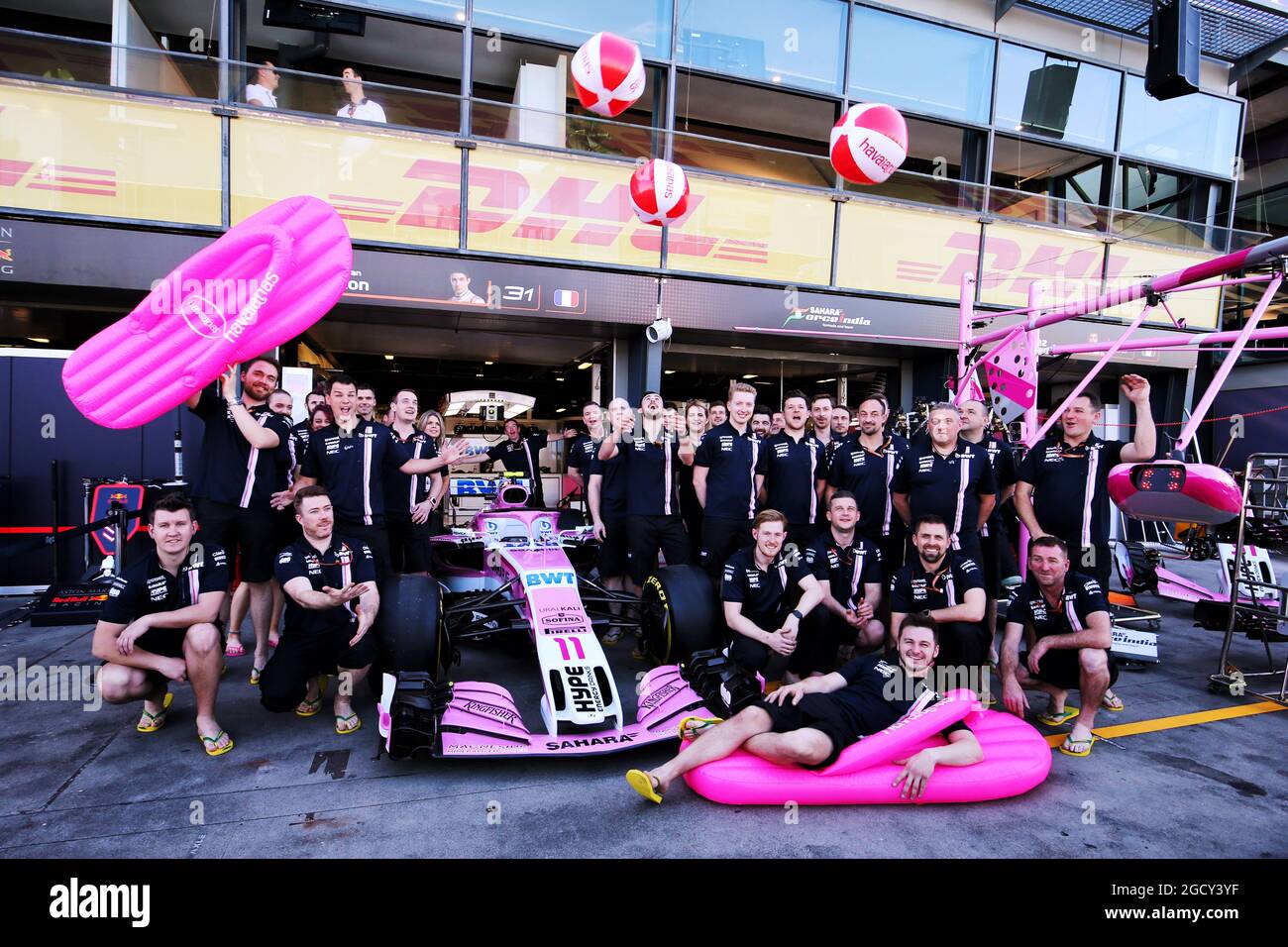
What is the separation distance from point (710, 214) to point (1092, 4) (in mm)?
6416

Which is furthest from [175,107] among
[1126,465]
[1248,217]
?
[1248,217]

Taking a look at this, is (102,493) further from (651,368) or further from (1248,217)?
(1248,217)

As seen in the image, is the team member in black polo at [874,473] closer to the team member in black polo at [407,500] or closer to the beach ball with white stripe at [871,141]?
the beach ball with white stripe at [871,141]

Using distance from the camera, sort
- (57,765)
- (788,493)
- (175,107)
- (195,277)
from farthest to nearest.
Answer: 1. (175,107)
2. (788,493)
3. (195,277)
4. (57,765)

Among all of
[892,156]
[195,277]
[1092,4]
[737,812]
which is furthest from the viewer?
[1092,4]

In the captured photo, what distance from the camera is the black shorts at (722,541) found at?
4.54 metres

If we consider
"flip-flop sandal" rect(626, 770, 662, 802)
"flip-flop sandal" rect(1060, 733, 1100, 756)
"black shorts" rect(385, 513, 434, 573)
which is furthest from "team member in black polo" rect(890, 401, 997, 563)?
"black shorts" rect(385, 513, 434, 573)

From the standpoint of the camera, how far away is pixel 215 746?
3021mm

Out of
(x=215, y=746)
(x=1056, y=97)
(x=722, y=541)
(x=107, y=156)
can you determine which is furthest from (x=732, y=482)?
(x=1056, y=97)

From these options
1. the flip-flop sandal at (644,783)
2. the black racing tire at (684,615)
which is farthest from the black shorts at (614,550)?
the flip-flop sandal at (644,783)

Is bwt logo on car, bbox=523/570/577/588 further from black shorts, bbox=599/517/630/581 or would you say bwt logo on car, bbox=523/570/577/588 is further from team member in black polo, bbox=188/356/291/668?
team member in black polo, bbox=188/356/291/668

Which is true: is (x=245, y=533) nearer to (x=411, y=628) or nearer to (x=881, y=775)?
(x=411, y=628)

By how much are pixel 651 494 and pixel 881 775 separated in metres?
2.45
